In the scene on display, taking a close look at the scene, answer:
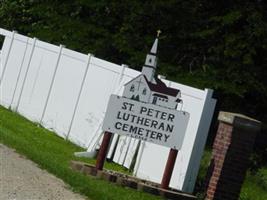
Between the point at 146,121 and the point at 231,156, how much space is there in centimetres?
150

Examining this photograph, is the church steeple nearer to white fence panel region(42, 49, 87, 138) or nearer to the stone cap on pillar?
the stone cap on pillar

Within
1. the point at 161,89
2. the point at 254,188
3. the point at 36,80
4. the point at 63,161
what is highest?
the point at 161,89

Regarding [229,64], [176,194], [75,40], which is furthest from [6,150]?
[75,40]

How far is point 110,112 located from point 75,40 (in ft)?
47.1

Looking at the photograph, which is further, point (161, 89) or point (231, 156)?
point (161, 89)

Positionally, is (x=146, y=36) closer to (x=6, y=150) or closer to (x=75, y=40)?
(x=75, y=40)

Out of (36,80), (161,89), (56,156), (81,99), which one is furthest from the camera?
(36,80)

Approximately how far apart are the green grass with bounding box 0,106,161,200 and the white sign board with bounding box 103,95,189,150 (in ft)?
3.35

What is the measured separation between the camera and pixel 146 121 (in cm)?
1215

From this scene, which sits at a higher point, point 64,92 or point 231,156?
point 64,92

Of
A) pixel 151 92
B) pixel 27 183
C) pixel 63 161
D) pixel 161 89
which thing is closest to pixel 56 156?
pixel 63 161

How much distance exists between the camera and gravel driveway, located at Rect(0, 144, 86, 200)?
905 centimetres

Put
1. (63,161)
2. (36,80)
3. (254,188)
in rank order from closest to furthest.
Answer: (63,161)
(254,188)
(36,80)

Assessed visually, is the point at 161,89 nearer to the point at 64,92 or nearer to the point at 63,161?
the point at 63,161
